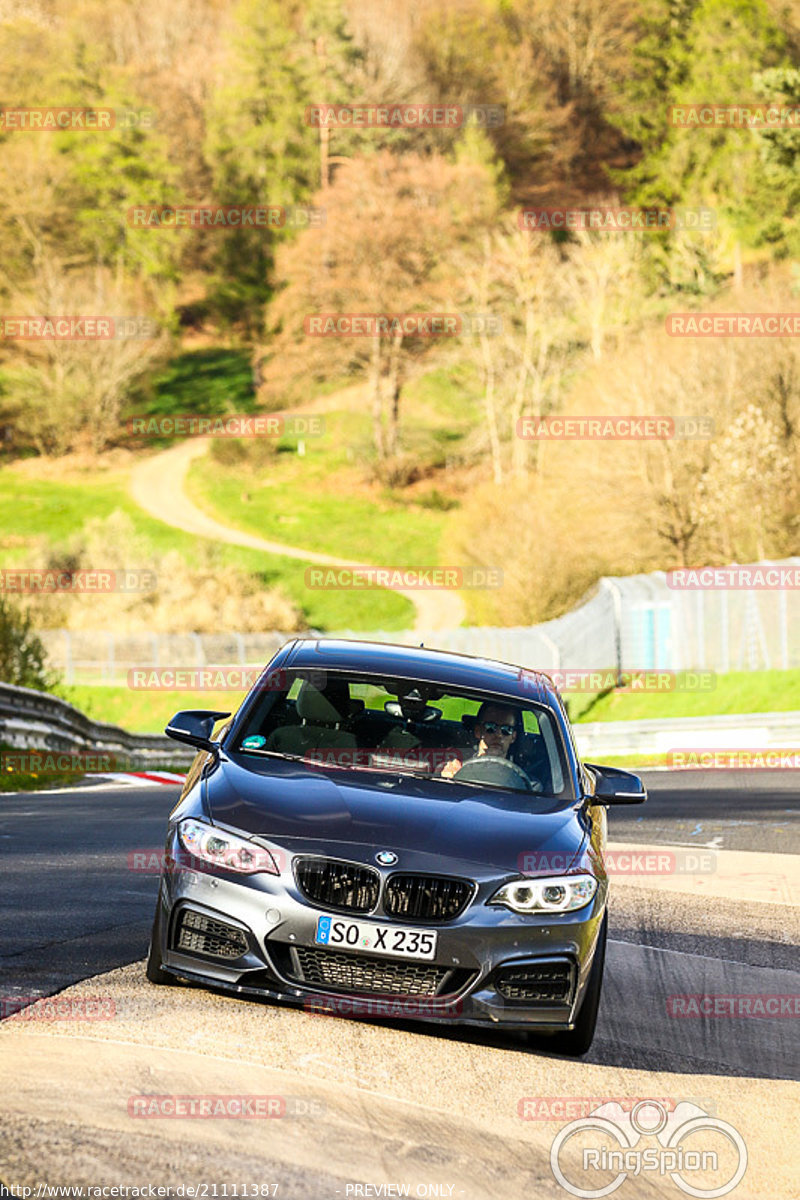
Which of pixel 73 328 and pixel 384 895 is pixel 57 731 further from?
pixel 73 328

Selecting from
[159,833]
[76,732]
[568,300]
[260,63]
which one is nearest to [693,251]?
[568,300]

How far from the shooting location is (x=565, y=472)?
52.0m

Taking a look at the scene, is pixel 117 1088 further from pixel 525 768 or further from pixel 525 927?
pixel 525 768

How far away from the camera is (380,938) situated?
605 cm

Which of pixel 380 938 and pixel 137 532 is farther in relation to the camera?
pixel 137 532

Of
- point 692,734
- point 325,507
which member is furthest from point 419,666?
point 325,507

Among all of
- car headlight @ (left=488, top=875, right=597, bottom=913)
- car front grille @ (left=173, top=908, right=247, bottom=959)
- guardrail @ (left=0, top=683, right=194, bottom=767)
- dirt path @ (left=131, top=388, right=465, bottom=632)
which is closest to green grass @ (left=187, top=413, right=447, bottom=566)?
→ dirt path @ (left=131, top=388, right=465, bottom=632)

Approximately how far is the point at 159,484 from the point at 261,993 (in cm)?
7756

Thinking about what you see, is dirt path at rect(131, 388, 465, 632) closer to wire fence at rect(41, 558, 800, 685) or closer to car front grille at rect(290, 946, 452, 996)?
wire fence at rect(41, 558, 800, 685)

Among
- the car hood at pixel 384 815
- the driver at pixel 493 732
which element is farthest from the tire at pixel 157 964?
the driver at pixel 493 732

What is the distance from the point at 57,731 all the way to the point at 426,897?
61.7 feet

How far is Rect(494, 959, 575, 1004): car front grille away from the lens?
20.3 feet

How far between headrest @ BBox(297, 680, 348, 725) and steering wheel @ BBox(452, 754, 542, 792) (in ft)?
2.32

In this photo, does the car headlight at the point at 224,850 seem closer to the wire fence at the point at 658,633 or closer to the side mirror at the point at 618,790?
the side mirror at the point at 618,790
